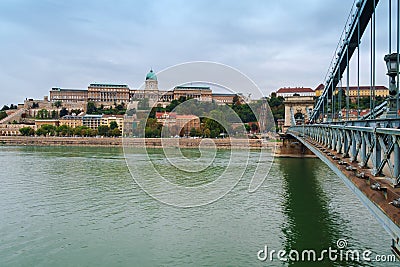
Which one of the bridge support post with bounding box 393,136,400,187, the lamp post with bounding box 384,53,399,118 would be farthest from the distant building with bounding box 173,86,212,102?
the bridge support post with bounding box 393,136,400,187

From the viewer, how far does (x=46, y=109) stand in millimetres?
83188

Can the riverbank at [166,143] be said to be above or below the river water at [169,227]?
above

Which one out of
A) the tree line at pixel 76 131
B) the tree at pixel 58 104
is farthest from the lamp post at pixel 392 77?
the tree at pixel 58 104

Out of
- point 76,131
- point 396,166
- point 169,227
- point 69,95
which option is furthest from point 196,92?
point 69,95

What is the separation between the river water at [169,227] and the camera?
6.29m

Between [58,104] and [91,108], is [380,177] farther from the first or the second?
[58,104]

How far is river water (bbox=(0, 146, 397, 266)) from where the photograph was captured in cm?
629

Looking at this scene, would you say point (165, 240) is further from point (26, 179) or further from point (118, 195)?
point (26, 179)

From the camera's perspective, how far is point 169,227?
7.87 metres

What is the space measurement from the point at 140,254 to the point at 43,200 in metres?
5.07

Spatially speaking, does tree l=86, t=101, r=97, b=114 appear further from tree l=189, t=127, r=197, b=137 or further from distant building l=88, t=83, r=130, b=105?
tree l=189, t=127, r=197, b=137

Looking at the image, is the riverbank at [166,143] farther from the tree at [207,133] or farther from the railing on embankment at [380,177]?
the railing on embankment at [380,177]

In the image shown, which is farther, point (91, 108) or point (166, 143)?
point (91, 108)

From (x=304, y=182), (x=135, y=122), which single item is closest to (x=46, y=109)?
(x=135, y=122)
